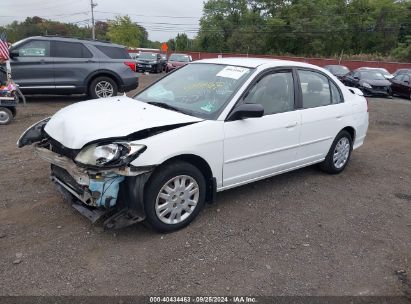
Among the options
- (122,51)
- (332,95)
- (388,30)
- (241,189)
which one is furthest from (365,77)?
(388,30)

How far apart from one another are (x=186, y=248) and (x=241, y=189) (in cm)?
162

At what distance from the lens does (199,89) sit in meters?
4.53

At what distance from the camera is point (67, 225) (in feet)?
12.9

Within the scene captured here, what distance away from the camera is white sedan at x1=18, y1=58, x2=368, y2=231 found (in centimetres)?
351

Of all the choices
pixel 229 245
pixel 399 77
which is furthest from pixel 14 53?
pixel 399 77

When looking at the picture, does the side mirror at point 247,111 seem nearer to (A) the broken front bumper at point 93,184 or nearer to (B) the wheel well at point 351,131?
(A) the broken front bumper at point 93,184

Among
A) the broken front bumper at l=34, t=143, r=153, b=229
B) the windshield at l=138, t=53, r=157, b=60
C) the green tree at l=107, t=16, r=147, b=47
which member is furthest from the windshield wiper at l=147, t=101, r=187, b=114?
the green tree at l=107, t=16, r=147, b=47

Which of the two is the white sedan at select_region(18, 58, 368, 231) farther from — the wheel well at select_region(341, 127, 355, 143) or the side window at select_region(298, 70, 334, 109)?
the wheel well at select_region(341, 127, 355, 143)

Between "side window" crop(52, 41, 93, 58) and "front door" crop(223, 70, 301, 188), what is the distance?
768 centimetres

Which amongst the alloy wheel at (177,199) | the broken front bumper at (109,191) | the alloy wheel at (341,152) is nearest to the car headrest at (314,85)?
the alloy wheel at (341,152)

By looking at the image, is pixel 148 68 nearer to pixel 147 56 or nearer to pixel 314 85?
pixel 147 56

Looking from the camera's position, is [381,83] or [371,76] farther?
[371,76]

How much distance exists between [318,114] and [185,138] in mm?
2264

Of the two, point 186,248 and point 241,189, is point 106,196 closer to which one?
point 186,248
